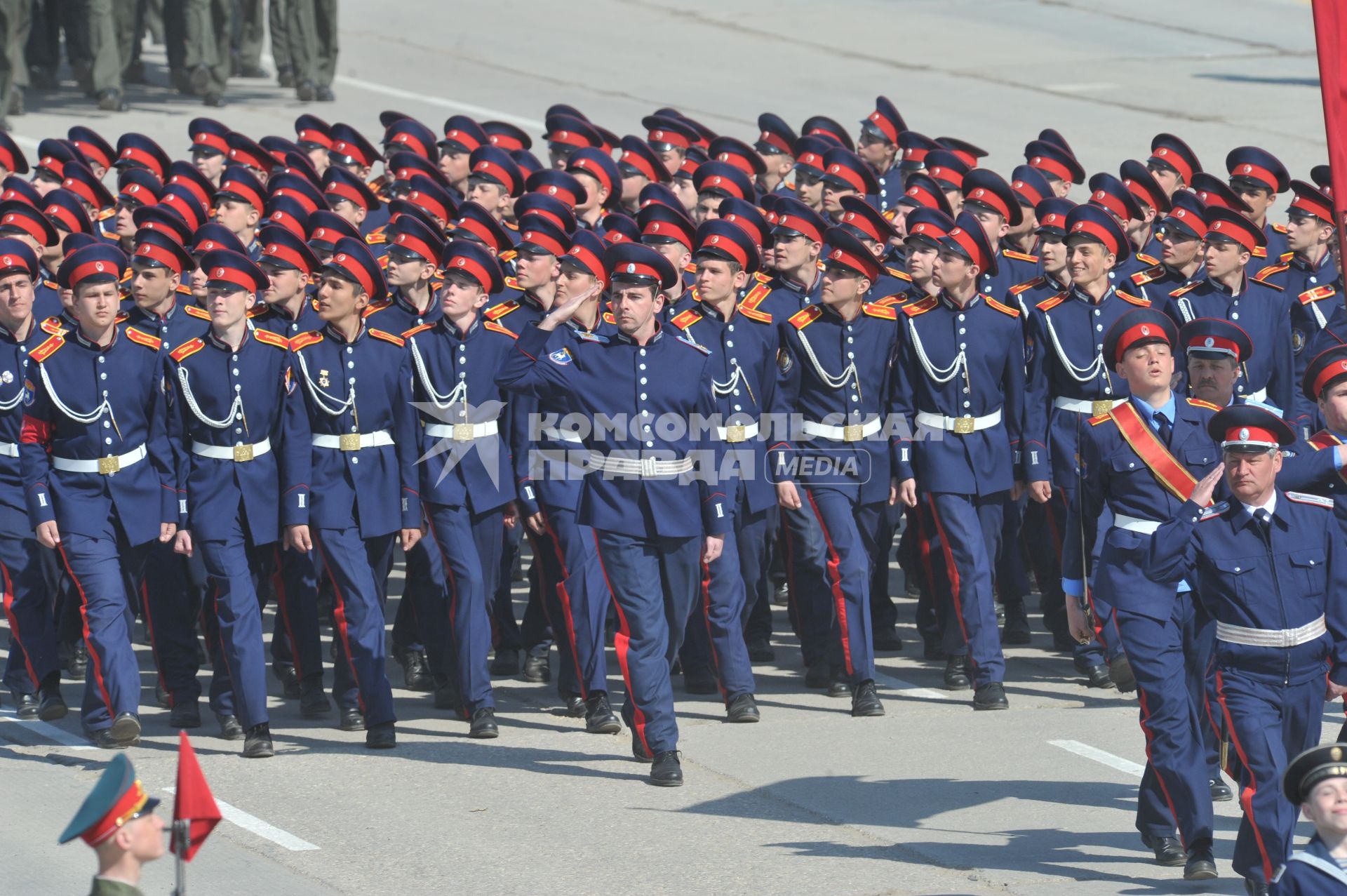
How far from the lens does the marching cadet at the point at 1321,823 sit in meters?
5.48

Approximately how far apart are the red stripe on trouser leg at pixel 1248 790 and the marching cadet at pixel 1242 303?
3.88 meters

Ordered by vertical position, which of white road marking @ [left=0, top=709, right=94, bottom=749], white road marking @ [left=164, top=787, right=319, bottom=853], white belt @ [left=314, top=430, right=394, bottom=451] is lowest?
white road marking @ [left=164, top=787, right=319, bottom=853]

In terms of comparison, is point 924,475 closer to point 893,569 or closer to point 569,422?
point 569,422

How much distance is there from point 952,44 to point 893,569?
55.7 ft

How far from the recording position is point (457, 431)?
387 inches

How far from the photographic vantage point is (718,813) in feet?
27.9

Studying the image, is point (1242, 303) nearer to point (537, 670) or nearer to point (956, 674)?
point (956, 674)

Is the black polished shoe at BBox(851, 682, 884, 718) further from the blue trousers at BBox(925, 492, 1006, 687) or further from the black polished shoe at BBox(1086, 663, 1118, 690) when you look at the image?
the black polished shoe at BBox(1086, 663, 1118, 690)

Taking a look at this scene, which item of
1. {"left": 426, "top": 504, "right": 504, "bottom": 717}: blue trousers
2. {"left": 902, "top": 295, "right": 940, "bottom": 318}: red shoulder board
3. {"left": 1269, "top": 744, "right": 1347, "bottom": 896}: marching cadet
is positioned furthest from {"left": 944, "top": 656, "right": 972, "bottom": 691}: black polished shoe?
{"left": 1269, "top": 744, "right": 1347, "bottom": 896}: marching cadet

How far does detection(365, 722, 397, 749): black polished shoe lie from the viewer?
942 cm

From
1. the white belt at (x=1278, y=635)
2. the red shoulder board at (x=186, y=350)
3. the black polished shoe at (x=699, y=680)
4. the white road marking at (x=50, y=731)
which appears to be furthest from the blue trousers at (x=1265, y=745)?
the white road marking at (x=50, y=731)

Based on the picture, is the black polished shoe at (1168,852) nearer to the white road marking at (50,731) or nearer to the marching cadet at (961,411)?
the marching cadet at (961,411)

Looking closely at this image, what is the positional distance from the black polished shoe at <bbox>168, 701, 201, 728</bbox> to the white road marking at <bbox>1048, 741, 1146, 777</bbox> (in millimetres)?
3532

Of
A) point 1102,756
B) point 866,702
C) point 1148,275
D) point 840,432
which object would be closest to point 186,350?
point 840,432
